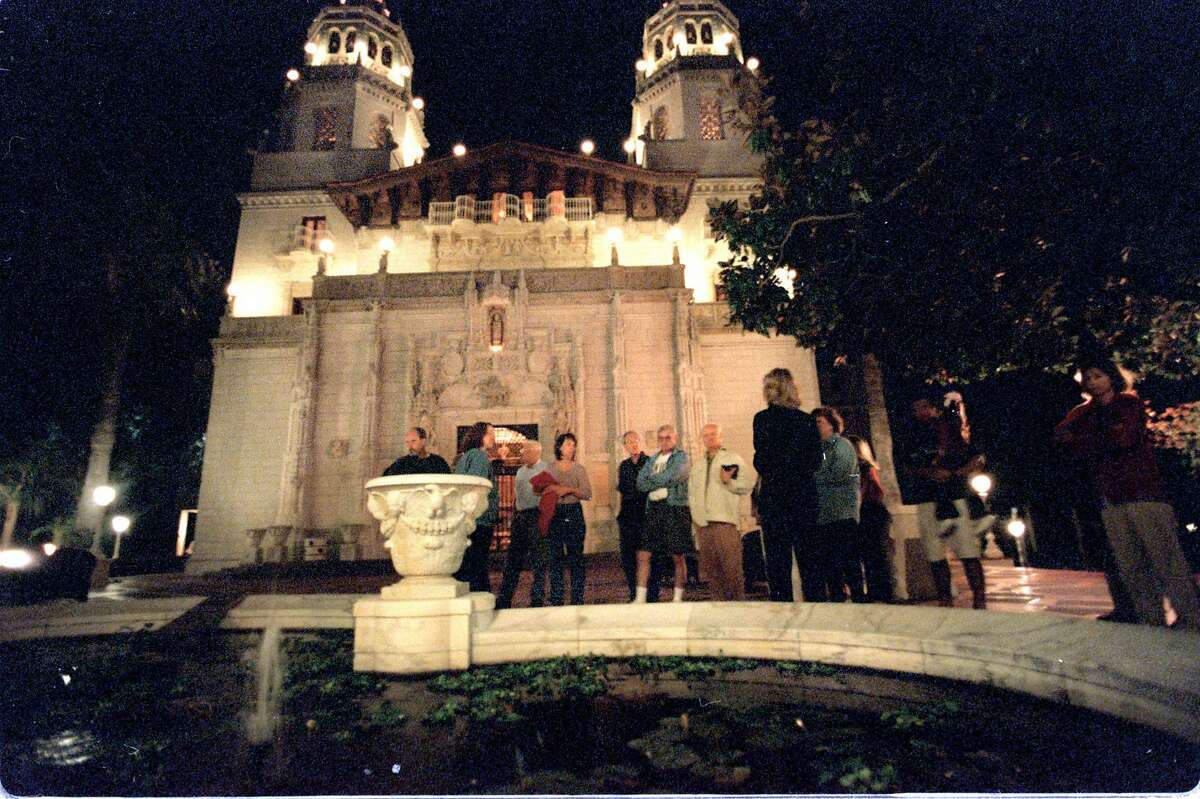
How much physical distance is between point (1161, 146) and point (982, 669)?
619 centimetres

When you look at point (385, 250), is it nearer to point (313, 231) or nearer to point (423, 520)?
point (313, 231)

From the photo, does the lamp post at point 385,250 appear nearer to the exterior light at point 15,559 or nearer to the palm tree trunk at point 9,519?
the exterior light at point 15,559

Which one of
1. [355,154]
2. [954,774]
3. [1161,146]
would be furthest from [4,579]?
[355,154]

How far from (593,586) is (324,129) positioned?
85.4 ft

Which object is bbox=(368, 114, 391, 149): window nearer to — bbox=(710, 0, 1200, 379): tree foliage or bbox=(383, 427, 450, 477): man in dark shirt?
bbox=(710, 0, 1200, 379): tree foliage

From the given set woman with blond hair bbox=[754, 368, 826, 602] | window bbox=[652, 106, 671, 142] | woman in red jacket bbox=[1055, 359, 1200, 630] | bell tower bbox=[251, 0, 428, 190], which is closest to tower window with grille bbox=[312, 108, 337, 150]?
bell tower bbox=[251, 0, 428, 190]

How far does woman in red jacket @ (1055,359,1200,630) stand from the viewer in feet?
12.6

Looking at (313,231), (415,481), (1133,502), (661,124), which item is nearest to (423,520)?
(415,481)

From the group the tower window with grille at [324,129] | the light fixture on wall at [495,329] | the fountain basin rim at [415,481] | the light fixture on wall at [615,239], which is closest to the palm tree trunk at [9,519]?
the tower window with grille at [324,129]

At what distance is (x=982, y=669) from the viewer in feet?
10.3

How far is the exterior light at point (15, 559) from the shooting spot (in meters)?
7.05

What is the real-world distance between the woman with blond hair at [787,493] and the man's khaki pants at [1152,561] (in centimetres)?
203

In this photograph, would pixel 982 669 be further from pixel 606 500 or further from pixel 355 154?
pixel 355 154

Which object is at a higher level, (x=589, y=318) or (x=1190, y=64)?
(x=589, y=318)
